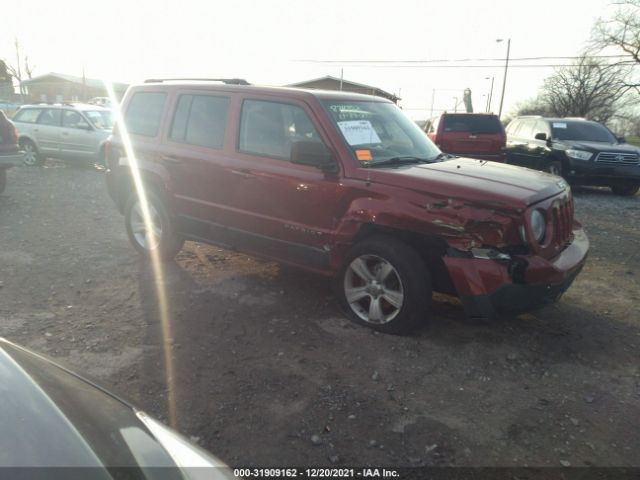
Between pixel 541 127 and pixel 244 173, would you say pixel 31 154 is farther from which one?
pixel 541 127

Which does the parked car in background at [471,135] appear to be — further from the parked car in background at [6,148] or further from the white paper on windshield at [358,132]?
the parked car in background at [6,148]

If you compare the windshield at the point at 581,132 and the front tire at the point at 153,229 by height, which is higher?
the windshield at the point at 581,132

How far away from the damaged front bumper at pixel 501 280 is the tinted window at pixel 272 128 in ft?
5.40

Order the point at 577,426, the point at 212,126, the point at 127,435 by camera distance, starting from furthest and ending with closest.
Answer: the point at 212,126, the point at 577,426, the point at 127,435

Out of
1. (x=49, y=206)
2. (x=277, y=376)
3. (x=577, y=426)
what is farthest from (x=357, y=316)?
Result: (x=49, y=206)

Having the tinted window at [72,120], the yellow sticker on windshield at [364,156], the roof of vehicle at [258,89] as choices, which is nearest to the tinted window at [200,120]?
the roof of vehicle at [258,89]

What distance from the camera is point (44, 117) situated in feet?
43.5

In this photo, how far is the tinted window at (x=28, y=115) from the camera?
527 inches

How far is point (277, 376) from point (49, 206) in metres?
6.96

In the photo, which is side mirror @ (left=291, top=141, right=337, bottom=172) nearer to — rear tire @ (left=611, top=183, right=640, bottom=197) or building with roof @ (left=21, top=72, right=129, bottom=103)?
rear tire @ (left=611, top=183, right=640, bottom=197)

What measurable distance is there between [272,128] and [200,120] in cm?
89

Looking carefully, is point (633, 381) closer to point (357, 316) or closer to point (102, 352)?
point (357, 316)

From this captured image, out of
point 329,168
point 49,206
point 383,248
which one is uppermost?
point 329,168

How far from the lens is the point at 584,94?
5419 centimetres
